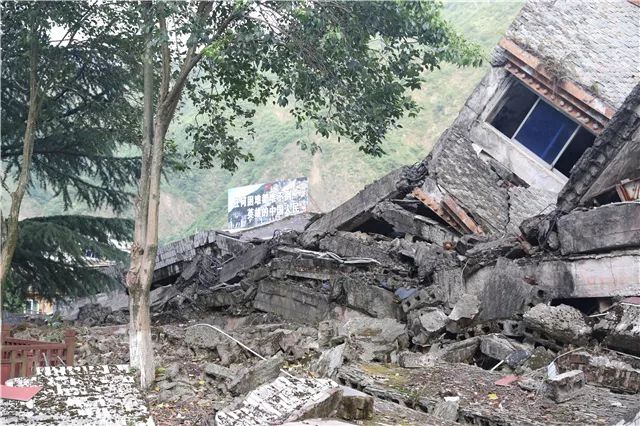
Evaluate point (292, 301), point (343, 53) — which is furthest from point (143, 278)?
point (343, 53)

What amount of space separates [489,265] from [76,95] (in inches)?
379

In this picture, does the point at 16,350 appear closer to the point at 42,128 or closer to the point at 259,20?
the point at 259,20

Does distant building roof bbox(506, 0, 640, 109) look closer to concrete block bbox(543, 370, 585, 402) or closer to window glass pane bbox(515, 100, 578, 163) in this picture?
window glass pane bbox(515, 100, 578, 163)

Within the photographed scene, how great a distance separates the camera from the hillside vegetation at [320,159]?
3941 centimetres

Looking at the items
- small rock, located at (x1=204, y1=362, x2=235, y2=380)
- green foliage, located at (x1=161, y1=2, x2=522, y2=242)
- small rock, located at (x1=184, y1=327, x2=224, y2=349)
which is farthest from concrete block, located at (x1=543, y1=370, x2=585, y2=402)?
green foliage, located at (x1=161, y1=2, x2=522, y2=242)

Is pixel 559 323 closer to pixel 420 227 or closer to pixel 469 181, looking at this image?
pixel 420 227

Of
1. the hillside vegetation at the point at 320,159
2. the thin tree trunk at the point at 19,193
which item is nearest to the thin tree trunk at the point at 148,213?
the thin tree trunk at the point at 19,193

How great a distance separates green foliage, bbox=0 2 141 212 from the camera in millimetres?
11922

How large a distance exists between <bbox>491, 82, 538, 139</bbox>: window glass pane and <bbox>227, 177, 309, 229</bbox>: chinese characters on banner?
38.8 ft

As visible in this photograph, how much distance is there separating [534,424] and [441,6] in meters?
5.47

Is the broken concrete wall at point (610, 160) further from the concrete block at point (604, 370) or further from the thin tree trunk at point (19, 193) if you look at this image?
the thin tree trunk at point (19, 193)

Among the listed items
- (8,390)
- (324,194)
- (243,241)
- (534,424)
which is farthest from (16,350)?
(324,194)

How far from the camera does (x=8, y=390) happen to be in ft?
11.0

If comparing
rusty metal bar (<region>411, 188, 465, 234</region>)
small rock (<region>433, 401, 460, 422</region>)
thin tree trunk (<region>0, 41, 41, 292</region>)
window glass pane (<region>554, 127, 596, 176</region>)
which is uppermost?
window glass pane (<region>554, 127, 596, 176</region>)
